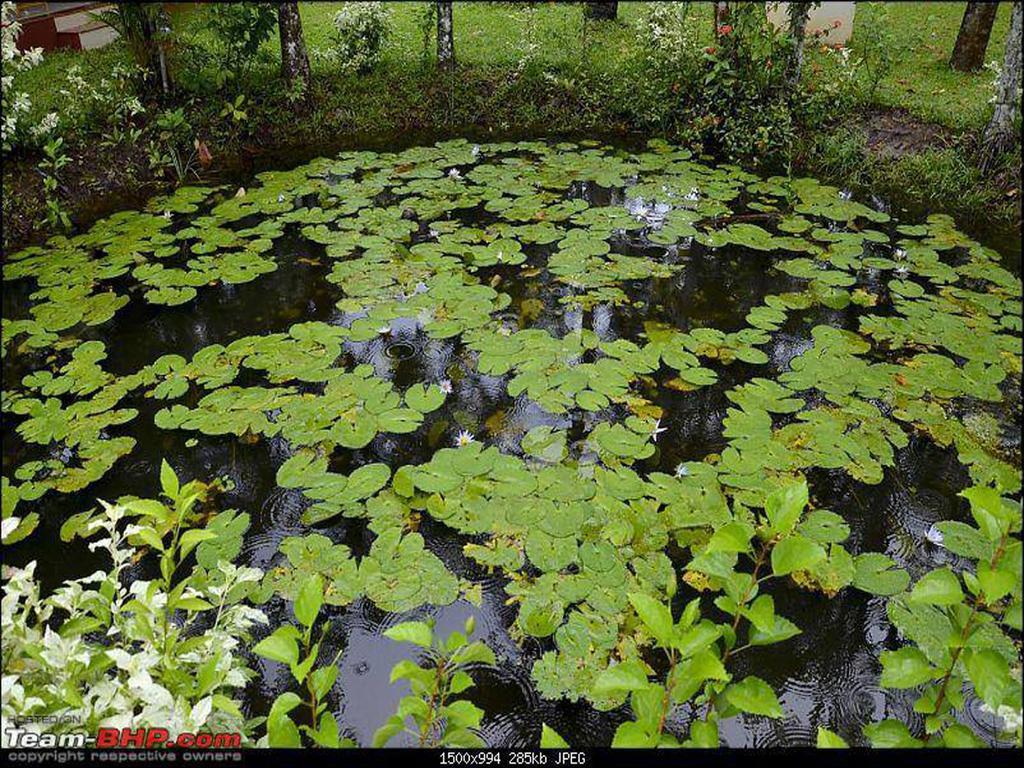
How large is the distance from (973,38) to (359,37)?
6.29 meters

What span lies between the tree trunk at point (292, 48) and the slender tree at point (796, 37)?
4.57m

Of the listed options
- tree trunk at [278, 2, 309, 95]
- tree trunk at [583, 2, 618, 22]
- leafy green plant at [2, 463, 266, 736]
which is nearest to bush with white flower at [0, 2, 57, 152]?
tree trunk at [278, 2, 309, 95]

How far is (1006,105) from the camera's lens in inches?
204

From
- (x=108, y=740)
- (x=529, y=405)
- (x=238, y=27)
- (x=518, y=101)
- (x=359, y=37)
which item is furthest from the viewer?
(x=359, y=37)

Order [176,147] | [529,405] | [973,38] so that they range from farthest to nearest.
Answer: [973,38]
[176,147]
[529,405]

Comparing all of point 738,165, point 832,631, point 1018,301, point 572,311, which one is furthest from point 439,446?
point 738,165

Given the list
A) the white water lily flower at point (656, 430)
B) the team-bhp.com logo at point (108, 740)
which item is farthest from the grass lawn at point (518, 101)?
the team-bhp.com logo at point (108, 740)

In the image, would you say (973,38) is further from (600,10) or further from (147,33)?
(147,33)

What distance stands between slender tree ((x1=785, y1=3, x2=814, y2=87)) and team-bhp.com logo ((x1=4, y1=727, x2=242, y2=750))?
694cm

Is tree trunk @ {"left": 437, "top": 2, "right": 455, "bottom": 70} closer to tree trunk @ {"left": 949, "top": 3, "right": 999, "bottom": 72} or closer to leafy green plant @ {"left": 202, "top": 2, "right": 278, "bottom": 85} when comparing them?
leafy green plant @ {"left": 202, "top": 2, "right": 278, "bottom": 85}

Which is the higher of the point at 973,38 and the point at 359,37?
the point at 973,38

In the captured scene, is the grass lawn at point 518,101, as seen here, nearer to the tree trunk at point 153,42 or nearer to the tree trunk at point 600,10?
the tree trunk at point 153,42

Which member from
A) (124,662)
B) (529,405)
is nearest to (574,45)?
(529,405)

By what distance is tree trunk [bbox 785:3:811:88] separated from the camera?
6.33 m
